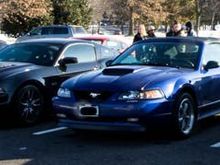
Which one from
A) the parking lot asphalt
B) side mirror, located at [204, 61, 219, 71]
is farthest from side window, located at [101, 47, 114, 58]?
side mirror, located at [204, 61, 219, 71]

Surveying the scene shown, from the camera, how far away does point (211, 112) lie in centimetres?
902

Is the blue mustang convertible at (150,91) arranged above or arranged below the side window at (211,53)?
below

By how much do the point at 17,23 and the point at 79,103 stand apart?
3363 centimetres

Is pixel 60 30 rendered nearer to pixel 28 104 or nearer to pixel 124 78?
pixel 28 104

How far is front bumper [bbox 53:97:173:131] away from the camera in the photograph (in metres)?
7.64

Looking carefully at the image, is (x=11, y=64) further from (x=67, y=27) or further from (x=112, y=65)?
(x=67, y=27)

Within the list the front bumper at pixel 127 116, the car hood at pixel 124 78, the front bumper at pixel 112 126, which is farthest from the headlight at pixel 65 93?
the front bumper at pixel 112 126

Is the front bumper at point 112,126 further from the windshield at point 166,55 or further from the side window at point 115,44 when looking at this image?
the side window at point 115,44

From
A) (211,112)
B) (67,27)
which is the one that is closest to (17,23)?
(67,27)

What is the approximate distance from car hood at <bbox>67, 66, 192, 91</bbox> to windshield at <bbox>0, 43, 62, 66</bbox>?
1.84m

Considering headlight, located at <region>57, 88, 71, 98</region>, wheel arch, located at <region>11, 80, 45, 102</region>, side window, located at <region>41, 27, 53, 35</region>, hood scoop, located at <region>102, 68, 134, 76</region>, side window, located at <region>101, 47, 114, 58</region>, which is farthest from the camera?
side window, located at <region>41, 27, 53, 35</region>

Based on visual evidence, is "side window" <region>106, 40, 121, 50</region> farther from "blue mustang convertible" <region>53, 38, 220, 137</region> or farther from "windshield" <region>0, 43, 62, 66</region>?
"blue mustang convertible" <region>53, 38, 220, 137</region>

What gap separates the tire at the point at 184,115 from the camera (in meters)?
8.01

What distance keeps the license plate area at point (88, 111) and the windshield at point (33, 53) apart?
2403 mm
